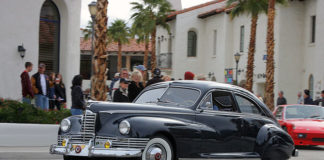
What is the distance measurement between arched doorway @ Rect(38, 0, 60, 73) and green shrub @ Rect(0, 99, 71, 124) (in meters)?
Result: 7.90

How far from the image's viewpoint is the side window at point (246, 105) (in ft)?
35.8

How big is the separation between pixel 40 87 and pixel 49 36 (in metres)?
7.58

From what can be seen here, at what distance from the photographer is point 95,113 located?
9.14 metres

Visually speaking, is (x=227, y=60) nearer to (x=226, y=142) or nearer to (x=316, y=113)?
(x=316, y=113)

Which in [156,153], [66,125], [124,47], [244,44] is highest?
[124,47]

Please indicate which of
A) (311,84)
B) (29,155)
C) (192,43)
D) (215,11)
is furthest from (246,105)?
(192,43)

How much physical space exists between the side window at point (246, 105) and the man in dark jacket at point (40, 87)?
7.60 meters

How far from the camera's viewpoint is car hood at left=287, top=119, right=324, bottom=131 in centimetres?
1761

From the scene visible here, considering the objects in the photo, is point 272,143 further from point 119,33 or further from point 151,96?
point 119,33

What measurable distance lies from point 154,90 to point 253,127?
1.80 meters

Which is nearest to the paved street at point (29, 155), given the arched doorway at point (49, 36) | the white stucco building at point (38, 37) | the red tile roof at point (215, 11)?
the white stucco building at point (38, 37)

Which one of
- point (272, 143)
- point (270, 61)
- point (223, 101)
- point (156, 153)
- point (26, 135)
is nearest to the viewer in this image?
point (156, 153)

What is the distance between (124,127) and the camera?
8906mm

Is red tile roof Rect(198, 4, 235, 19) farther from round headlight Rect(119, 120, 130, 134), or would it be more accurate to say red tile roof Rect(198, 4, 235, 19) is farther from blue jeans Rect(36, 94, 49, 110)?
round headlight Rect(119, 120, 130, 134)
